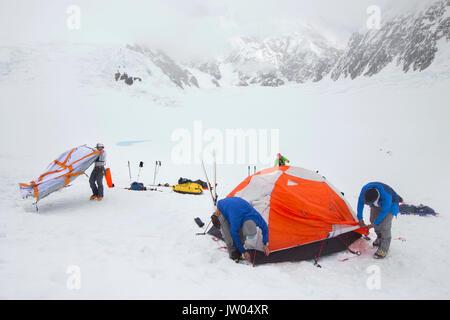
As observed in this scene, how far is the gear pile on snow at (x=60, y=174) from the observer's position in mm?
5769

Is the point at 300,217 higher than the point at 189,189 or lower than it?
higher

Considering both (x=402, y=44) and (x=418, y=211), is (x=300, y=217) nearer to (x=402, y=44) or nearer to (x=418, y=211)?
(x=418, y=211)

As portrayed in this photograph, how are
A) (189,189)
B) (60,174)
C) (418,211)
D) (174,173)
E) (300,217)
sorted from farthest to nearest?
(174,173), (189,189), (418,211), (60,174), (300,217)

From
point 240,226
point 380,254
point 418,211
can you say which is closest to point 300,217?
point 240,226

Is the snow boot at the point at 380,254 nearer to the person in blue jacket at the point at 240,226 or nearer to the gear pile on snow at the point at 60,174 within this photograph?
the person in blue jacket at the point at 240,226

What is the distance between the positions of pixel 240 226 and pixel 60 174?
16.8 feet

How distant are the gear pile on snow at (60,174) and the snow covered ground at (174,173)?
0.52m

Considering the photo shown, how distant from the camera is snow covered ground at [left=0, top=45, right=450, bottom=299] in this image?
321cm

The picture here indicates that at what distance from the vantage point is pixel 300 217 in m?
4.68

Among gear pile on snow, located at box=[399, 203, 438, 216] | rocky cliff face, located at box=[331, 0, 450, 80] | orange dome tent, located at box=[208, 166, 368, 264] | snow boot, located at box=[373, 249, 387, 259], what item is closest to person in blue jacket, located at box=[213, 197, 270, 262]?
orange dome tent, located at box=[208, 166, 368, 264]

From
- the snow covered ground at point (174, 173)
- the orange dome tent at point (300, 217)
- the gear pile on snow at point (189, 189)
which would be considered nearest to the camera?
the snow covered ground at point (174, 173)

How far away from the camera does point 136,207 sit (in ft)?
21.8

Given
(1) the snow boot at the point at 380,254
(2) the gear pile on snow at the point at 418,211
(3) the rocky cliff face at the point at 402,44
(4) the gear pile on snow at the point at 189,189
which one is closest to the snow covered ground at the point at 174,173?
(1) the snow boot at the point at 380,254
